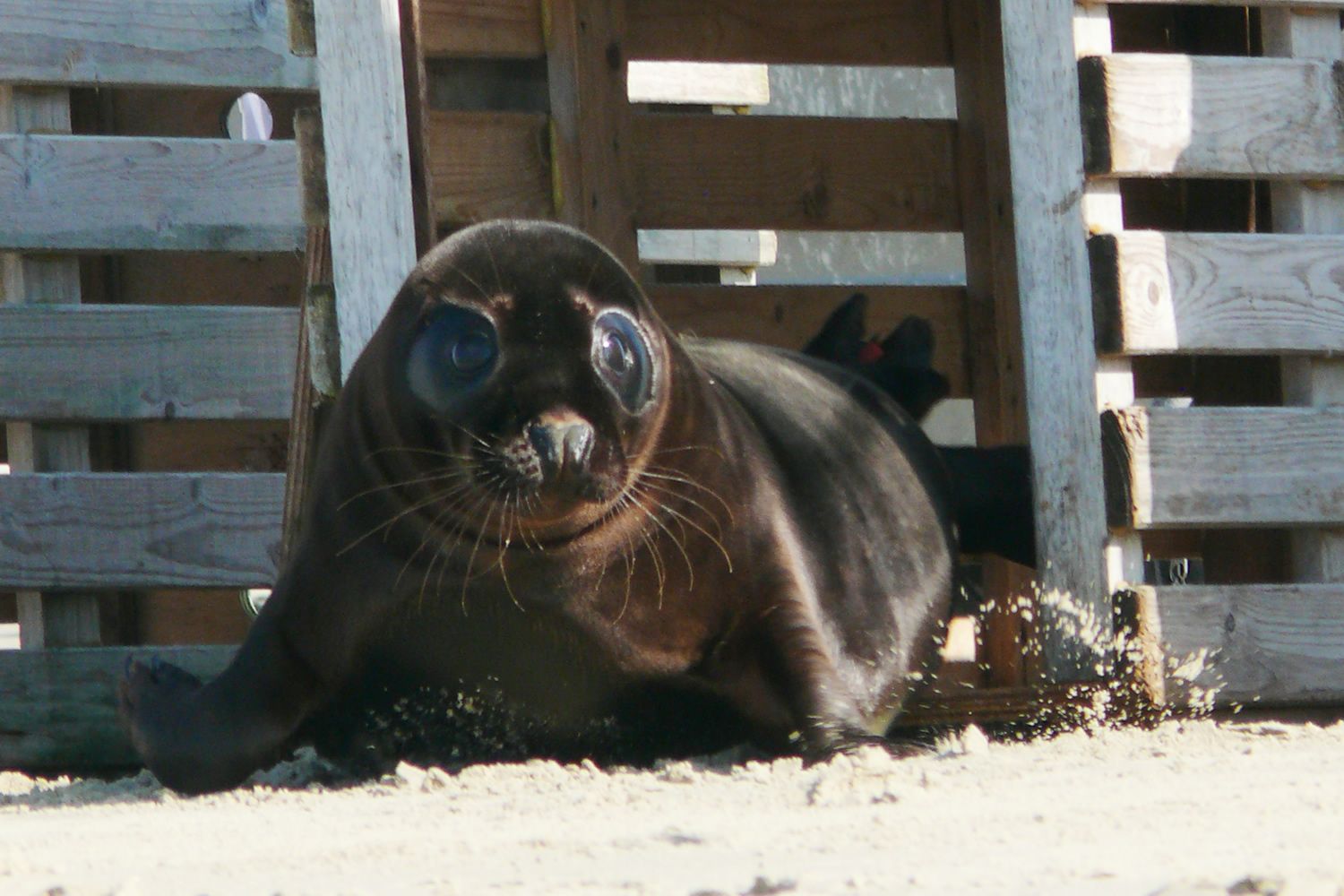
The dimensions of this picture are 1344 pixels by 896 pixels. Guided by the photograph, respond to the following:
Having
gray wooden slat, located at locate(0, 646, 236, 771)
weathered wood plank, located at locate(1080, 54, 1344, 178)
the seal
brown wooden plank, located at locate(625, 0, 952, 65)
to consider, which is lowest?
gray wooden slat, located at locate(0, 646, 236, 771)

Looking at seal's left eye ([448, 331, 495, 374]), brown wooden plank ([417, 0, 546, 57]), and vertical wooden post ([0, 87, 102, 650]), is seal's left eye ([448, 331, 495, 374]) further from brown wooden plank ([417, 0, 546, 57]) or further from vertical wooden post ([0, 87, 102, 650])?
brown wooden plank ([417, 0, 546, 57])

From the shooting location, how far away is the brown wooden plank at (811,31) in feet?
18.7

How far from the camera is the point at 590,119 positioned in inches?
214

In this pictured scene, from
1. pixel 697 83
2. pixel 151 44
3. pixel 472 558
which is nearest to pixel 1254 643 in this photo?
pixel 472 558

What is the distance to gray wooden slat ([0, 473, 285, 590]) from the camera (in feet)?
15.0

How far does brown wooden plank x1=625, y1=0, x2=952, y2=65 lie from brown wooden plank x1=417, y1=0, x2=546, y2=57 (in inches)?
21.9

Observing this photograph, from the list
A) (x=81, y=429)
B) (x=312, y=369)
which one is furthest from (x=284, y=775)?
(x=81, y=429)

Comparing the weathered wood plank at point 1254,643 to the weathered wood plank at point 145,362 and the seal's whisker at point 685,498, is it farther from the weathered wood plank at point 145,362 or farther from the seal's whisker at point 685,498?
the weathered wood plank at point 145,362

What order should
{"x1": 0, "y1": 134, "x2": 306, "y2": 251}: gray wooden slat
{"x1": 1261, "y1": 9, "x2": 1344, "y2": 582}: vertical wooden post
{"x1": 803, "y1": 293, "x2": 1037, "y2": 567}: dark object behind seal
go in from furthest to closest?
1. {"x1": 803, "y1": 293, "x2": 1037, "y2": 567}: dark object behind seal
2. {"x1": 0, "y1": 134, "x2": 306, "y2": 251}: gray wooden slat
3. {"x1": 1261, "y1": 9, "x2": 1344, "y2": 582}: vertical wooden post

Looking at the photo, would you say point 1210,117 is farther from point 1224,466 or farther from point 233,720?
point 233,720

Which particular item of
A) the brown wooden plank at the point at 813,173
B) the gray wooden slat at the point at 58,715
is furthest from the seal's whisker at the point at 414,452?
the brown wooden plank at the point at 813,173

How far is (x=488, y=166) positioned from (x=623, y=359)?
7.19 feet

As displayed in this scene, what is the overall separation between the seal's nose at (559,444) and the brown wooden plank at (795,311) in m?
2.69

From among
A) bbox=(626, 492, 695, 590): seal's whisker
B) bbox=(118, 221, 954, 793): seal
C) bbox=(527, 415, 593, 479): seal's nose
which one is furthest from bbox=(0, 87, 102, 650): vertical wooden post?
bbox=(527, 415, 593, 479): seal's nose
